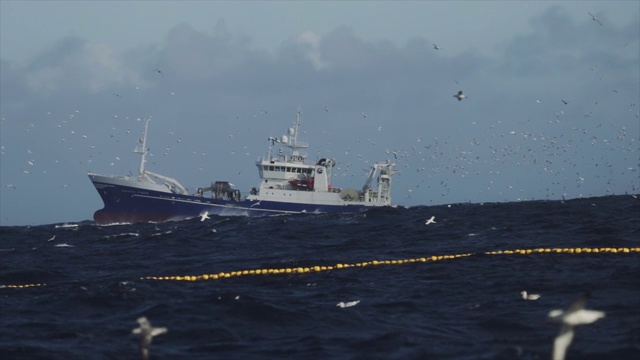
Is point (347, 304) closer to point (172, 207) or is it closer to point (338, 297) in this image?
point (338, 297)

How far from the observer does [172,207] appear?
78.1m

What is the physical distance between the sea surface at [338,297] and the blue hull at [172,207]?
40.8 metres

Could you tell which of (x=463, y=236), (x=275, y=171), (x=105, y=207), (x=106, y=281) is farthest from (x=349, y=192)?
(x=106, y=281)

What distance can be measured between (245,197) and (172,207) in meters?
6.91

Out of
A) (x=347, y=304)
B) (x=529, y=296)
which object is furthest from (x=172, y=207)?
(x=529, y=296)

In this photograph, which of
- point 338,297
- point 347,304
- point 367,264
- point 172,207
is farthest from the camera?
point 172,207

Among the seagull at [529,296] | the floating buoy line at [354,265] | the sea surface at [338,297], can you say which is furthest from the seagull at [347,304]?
the floating buoy line at [354,265]

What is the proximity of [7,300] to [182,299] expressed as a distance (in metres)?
4.99

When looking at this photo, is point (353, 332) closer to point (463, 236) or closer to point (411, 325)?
point (411, 325)

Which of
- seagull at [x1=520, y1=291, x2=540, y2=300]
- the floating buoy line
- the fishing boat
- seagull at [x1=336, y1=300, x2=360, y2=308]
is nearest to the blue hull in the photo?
the fishing boat

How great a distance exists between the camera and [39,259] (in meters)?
34.2

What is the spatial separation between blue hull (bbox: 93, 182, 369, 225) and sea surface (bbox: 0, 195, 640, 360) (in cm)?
4082

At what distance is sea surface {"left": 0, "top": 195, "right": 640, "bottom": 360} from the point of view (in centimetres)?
1459

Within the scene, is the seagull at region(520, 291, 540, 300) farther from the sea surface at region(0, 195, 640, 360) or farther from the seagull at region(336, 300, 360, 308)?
the seagull at region(336, 300, 360, 308)
